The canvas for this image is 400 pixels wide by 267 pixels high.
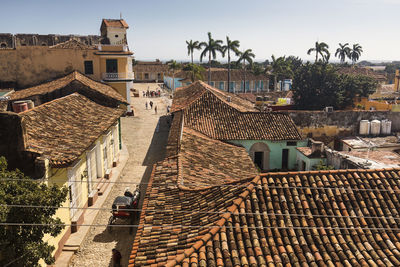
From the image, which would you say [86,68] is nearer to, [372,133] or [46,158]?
[46,158]

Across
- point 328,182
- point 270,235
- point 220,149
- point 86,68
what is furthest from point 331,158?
point 86,68

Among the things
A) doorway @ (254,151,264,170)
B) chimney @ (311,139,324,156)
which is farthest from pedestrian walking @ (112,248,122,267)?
chimney @ (311,139,324,156)

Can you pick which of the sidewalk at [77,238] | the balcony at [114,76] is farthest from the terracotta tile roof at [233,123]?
the balcony at [114,76]

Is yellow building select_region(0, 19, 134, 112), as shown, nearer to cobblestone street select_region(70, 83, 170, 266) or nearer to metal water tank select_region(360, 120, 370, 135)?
cobblestone street select_region(70, 83, 170, 266)

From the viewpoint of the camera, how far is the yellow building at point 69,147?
34.3 ft

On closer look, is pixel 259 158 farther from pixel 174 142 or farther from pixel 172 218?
pixel 172 218

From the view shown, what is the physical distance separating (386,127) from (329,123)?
14.2ft

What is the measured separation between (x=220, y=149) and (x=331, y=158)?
598 cm

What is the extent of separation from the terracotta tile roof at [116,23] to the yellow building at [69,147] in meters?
18.0

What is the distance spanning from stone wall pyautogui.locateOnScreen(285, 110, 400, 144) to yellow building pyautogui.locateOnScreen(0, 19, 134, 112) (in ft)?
52.1

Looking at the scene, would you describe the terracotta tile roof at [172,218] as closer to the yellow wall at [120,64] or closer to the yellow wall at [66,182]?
the yellow wall at [66,182]

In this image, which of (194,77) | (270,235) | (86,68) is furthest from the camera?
(194,77)

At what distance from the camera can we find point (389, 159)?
1678cm

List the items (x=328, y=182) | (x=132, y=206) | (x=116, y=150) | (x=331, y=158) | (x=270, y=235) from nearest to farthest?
(x=270, y=235) → (x=328, y=182) → (x=132, y=206) → (x=331, y=158) → (x=116, y=150)
